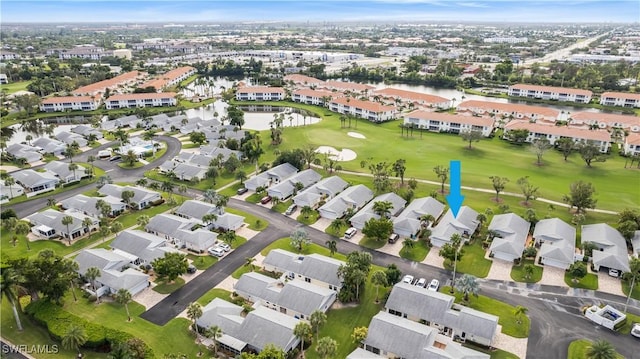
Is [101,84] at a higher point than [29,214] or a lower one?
higher

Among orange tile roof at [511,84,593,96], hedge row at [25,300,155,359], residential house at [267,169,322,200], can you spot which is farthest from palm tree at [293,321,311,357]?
orange tile roof at [511,84,593,96]

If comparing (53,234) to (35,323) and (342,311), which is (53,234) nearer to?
(35,323)

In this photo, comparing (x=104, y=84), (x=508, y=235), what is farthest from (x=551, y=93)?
(x=104, y=84)

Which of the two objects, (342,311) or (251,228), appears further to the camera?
(251,228)

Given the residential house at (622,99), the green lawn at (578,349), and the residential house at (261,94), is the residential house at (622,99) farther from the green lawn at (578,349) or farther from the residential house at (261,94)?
the green lawn at (578,349)

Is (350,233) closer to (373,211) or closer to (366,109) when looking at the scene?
(373,211)

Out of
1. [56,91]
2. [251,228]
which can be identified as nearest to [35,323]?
[251,228]

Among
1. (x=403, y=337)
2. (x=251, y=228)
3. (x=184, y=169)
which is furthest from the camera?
(x=184, y=169)
